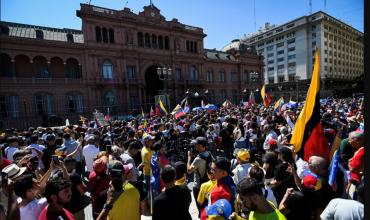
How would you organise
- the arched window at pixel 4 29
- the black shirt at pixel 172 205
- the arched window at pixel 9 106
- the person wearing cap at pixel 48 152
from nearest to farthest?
the black shirt at pixel 172 205 → the person wearing cap at pixel 48 152 → the arched window at pixel 9 106 → the arched window at pixel 4 29

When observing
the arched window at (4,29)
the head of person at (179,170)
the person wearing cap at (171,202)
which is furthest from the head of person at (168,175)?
the arched window at (4,29)

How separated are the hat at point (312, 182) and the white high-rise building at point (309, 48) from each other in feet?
214

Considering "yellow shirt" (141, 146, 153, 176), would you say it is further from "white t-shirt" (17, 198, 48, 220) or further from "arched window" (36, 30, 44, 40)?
"arched window" (36, 30, 44, 40)

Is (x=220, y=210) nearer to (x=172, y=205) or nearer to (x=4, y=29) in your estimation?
(x=172, y=205)

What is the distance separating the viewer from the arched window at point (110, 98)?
31234 mm

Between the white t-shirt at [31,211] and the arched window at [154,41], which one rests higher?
the arched window at [154,41]

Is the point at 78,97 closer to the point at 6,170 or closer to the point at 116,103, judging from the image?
the point at 116,103

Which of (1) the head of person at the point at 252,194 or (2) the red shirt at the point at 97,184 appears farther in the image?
(2) the red shirt at the point at 97,184

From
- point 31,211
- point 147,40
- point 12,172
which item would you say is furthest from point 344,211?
point 147,40

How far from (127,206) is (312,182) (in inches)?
89.9

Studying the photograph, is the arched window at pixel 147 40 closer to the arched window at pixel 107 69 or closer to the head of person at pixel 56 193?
the arched window at pixel 107 69

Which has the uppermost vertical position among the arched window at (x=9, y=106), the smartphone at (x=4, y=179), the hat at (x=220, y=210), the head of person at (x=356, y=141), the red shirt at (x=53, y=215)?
the arched window at (x=9, y=106)

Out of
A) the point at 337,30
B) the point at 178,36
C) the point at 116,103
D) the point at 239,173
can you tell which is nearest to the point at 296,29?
the point at 337,30

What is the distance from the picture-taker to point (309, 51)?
7038cm
